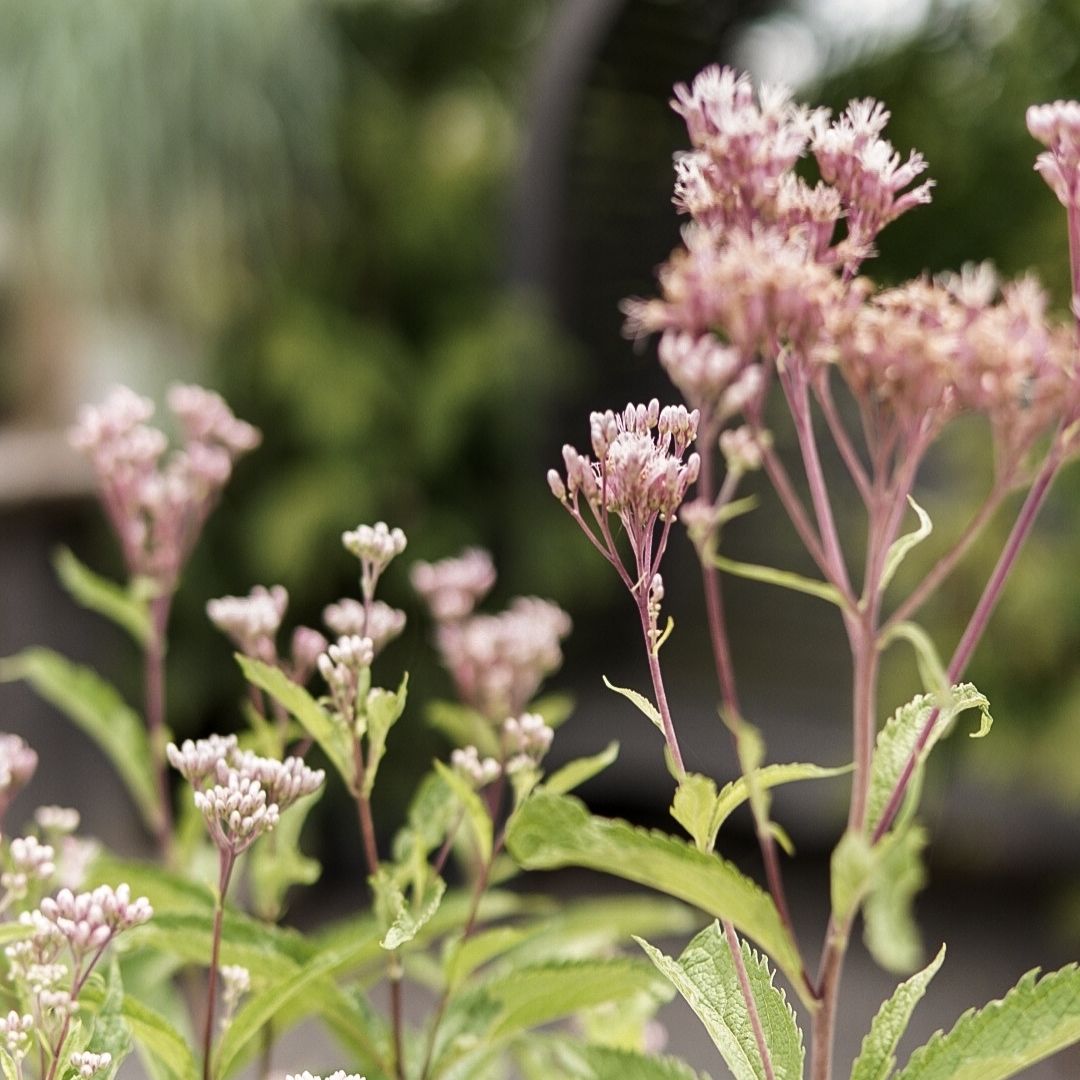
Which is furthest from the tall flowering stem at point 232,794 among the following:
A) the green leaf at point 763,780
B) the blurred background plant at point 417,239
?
the blurred background plant at point 417,239

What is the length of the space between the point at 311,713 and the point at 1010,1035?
0.61 feet

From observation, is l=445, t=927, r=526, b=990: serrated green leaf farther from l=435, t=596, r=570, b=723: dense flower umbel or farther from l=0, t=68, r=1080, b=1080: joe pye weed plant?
l=435, t=596, r=570, b=723: dense flower umbel

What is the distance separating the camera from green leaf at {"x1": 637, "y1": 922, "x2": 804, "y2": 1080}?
1.05 ft

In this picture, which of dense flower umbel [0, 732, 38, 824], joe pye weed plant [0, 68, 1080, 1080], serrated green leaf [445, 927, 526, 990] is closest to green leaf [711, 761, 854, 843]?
joe pye weed plant [0, 68, 1080, 1080]

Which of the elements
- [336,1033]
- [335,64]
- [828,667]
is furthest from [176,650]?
[336,1033]

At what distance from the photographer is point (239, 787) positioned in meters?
0.33

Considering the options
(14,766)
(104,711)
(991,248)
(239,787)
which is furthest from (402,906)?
(991,248)

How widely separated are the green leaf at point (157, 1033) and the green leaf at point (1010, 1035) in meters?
0.17

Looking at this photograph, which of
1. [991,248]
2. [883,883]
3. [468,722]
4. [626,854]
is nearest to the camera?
[626,854]

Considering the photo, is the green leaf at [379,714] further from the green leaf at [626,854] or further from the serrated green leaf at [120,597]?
the serrated green leaf at [120,597]

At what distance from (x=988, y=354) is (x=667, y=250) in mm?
1743

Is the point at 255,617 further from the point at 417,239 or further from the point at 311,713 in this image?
the point at 417,239

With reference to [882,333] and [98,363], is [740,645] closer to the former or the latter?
[98,363]

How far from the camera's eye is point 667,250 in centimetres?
201
